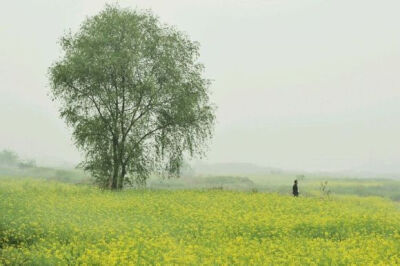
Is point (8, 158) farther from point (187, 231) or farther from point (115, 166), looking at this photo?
point (187, 231)

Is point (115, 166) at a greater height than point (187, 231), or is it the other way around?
point (115, 166)

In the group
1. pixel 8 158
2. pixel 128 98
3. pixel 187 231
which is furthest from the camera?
pixel 8 158

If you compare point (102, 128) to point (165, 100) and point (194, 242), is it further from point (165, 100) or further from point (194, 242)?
point (194, 242)

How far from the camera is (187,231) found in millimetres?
27703

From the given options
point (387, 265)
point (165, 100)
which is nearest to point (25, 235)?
point (387, 265)

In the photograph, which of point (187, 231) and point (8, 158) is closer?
point (187, 231)

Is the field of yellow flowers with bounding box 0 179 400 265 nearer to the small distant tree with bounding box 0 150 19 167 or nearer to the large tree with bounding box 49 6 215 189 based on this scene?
the large tree with bounding box 49 6 215 189

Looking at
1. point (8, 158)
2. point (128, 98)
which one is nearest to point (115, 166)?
point (128, 98)

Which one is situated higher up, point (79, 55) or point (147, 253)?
point (79, 55)

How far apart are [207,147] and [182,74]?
6.96 meters

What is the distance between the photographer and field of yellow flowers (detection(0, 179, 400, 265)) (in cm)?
2135

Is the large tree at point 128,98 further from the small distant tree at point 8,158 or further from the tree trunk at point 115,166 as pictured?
the small distant tree at point 8,158

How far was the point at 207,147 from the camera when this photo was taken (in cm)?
4753

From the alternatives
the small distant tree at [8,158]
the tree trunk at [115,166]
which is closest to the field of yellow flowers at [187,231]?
the tree trunk at [115,166]
